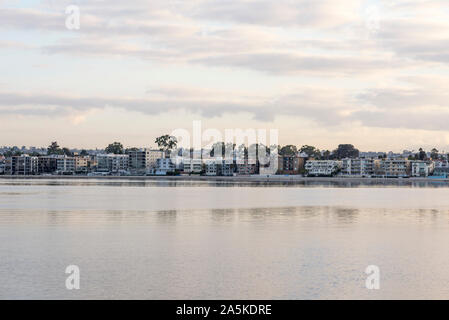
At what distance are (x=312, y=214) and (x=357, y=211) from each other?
7407mm

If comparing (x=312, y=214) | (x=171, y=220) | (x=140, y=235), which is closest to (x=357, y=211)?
(x=312, y=214)

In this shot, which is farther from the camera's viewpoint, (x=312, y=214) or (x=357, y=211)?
(x=357, y=211)

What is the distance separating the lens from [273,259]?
33.0m

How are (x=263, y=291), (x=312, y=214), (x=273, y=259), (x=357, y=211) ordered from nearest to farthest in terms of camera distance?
(x=263, y=291) → (x=273, y=259) → (x=312, y=214) → (x=357, y=211)

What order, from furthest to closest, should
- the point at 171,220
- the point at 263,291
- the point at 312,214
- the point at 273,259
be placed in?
1. the point at 312,214
2. the point at 171,220
3. the point at 273,259
4. the point at 263,291

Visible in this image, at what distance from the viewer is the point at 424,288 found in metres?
26.4
